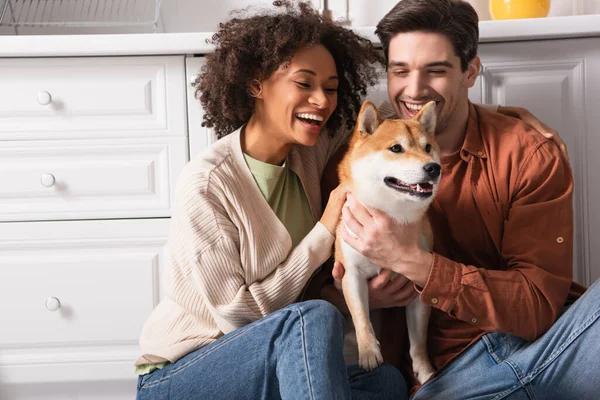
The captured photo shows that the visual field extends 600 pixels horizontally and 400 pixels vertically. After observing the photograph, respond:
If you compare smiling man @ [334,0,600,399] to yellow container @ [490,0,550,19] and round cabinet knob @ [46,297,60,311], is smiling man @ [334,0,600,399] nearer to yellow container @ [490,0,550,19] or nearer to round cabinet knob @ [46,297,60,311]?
yellow container @ [490,0,550,19]

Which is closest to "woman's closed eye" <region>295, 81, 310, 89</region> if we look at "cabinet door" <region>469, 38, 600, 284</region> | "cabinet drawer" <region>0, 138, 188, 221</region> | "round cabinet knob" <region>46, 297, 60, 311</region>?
"cabinet drawer" <region>0, 138, 188, 221</region>

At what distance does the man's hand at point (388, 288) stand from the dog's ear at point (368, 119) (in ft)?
0.97

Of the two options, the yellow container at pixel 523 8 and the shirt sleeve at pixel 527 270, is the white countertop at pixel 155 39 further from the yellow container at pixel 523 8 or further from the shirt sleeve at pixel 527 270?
the shirt sleeve at pixel 527 270

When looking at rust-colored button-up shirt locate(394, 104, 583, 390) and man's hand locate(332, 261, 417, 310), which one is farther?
man's hand locate(332, 261, 417, 310)

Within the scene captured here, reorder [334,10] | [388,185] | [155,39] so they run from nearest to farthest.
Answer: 1. [388,185]
2. [155,39]
3. [334,10]

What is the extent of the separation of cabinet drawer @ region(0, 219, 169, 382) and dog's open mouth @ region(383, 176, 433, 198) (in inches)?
27.9

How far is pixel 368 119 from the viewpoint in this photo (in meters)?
1.42

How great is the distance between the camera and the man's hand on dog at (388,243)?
1.38 meters

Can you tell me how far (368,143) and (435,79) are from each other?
263mm

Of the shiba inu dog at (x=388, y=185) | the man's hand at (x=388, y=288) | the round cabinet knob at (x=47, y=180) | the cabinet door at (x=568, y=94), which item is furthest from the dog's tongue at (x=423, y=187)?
the round cabinet knob at (x=47, y=180)

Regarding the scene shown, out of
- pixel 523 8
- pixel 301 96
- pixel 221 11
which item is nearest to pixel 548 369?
pixel 301 96

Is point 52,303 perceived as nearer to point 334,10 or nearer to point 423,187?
point 423,187

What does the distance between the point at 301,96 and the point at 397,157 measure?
11.3 inches

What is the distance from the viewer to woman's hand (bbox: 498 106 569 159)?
5.00 ft
